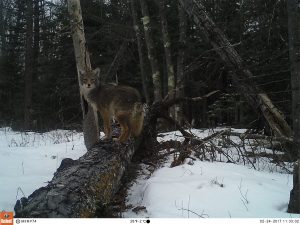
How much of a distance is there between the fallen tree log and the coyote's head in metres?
1.53

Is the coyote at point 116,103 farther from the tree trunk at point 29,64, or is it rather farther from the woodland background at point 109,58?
the tree trunk at point 29,64

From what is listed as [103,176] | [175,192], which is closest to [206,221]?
[175,192]

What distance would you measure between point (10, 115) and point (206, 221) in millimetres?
21207

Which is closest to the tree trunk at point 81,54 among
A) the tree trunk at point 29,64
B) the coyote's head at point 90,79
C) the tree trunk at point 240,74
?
the coyote's head at point 90,79

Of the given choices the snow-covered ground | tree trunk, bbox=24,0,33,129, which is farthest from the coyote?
tree trunk, bbox=24,0,33,129

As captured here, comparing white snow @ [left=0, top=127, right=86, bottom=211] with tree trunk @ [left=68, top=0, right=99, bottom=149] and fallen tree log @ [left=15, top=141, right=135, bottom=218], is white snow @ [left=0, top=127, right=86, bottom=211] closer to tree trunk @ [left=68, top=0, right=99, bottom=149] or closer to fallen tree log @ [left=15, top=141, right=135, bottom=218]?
fallen tree log @ [left=15, top=141, right=135, bottom=218]

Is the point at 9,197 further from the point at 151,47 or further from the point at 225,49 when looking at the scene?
the point at 151,47

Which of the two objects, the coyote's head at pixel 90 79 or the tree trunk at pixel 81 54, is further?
the tree trunk at pixel 81 54

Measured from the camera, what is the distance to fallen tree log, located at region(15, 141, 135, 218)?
3297 mm

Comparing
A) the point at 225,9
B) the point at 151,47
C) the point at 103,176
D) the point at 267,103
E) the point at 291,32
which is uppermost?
the point at 225,9

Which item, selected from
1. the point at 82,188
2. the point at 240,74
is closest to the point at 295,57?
the point at 82,188

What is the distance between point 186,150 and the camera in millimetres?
6008

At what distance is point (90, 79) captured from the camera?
6582 mm

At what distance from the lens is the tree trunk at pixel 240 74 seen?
6547 millimetres
